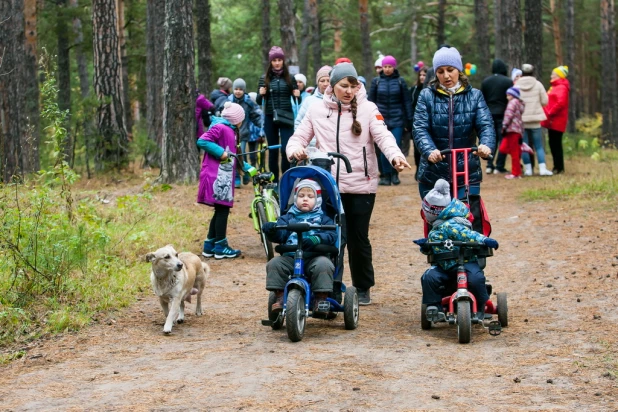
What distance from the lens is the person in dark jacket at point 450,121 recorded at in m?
7.79

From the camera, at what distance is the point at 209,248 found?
11461 mm

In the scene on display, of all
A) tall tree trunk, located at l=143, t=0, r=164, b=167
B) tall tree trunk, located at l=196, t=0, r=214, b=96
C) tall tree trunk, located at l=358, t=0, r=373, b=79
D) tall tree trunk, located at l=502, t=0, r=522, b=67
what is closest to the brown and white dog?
tall tree trunk, located at l=143, t=0, r=164, b=167

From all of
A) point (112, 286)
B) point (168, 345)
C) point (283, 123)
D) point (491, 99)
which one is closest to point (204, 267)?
point (112, 286)

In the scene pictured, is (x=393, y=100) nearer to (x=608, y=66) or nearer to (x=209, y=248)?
(x=209, y=248)

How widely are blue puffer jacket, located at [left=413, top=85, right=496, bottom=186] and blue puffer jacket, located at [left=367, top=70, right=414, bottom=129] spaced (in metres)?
9.71

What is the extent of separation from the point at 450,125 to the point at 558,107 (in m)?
11.6

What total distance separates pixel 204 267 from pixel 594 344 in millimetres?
3748

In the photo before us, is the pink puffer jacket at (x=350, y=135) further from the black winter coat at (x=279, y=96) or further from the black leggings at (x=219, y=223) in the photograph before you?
the black winter coat at (x=279, y=96)

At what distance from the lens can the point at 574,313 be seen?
25.9 ft

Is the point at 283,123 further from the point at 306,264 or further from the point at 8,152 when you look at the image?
the point at 306,264

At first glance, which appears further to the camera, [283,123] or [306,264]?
[283,123]

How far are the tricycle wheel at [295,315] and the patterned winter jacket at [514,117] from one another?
12.4 m

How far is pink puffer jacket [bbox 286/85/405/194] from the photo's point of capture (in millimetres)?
8008

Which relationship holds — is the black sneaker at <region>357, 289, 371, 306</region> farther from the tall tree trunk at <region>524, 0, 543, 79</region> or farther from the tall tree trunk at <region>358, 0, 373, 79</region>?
the tall tree trunk at <region>358, 0, 373, 79</region>
